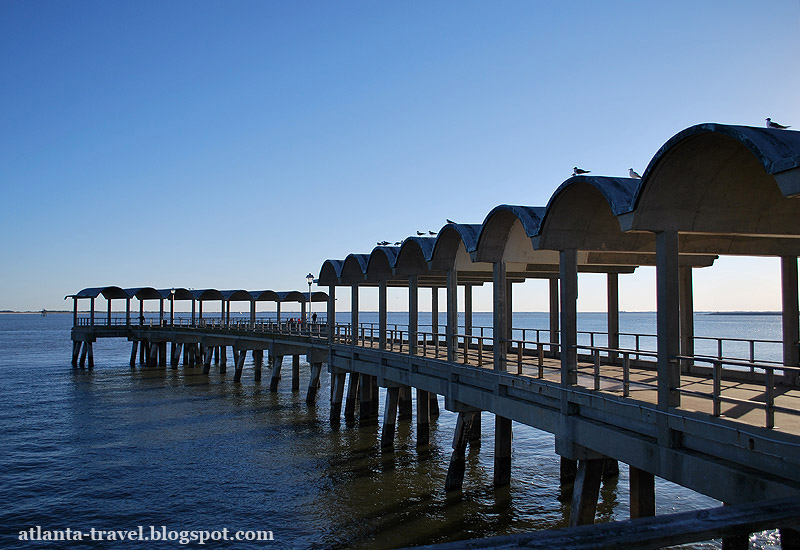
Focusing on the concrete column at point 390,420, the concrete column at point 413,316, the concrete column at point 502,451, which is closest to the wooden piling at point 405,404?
the concrete column at point 390,420

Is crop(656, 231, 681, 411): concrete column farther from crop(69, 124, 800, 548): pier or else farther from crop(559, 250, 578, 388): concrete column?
crop(559, 250, 578, 388): concrete column

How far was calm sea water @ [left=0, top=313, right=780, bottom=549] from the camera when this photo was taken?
14.0 metres

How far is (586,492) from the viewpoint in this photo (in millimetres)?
10102

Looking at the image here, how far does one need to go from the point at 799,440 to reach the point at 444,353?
1331cm

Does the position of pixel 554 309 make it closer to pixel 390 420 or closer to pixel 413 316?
pixel 413 316

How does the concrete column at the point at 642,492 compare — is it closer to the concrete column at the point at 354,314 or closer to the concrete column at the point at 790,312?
the concrete column at the point at 790,312

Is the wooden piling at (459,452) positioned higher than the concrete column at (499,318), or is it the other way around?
the concrete column at (499,318)

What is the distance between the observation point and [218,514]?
14836 mm

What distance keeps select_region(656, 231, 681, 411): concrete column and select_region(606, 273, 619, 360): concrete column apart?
7990mm

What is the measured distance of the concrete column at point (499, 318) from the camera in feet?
46.0

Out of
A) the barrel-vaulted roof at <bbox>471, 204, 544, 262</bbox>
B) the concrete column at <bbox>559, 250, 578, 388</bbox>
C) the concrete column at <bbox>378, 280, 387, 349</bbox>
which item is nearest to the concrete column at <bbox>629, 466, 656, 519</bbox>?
the concrete column at <bbox>559, 250, 578, 388</bbox>

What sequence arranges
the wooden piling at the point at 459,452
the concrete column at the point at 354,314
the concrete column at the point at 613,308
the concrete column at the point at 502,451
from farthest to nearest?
the concrete column at the point at 354,314 → the concrete column at the point at 613,308 → the concrete column at the point at 502,451 → the wooden piling at the point at 459,452

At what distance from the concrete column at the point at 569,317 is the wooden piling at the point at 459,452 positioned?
5.23 metres

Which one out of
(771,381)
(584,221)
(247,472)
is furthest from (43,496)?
(771,381)
